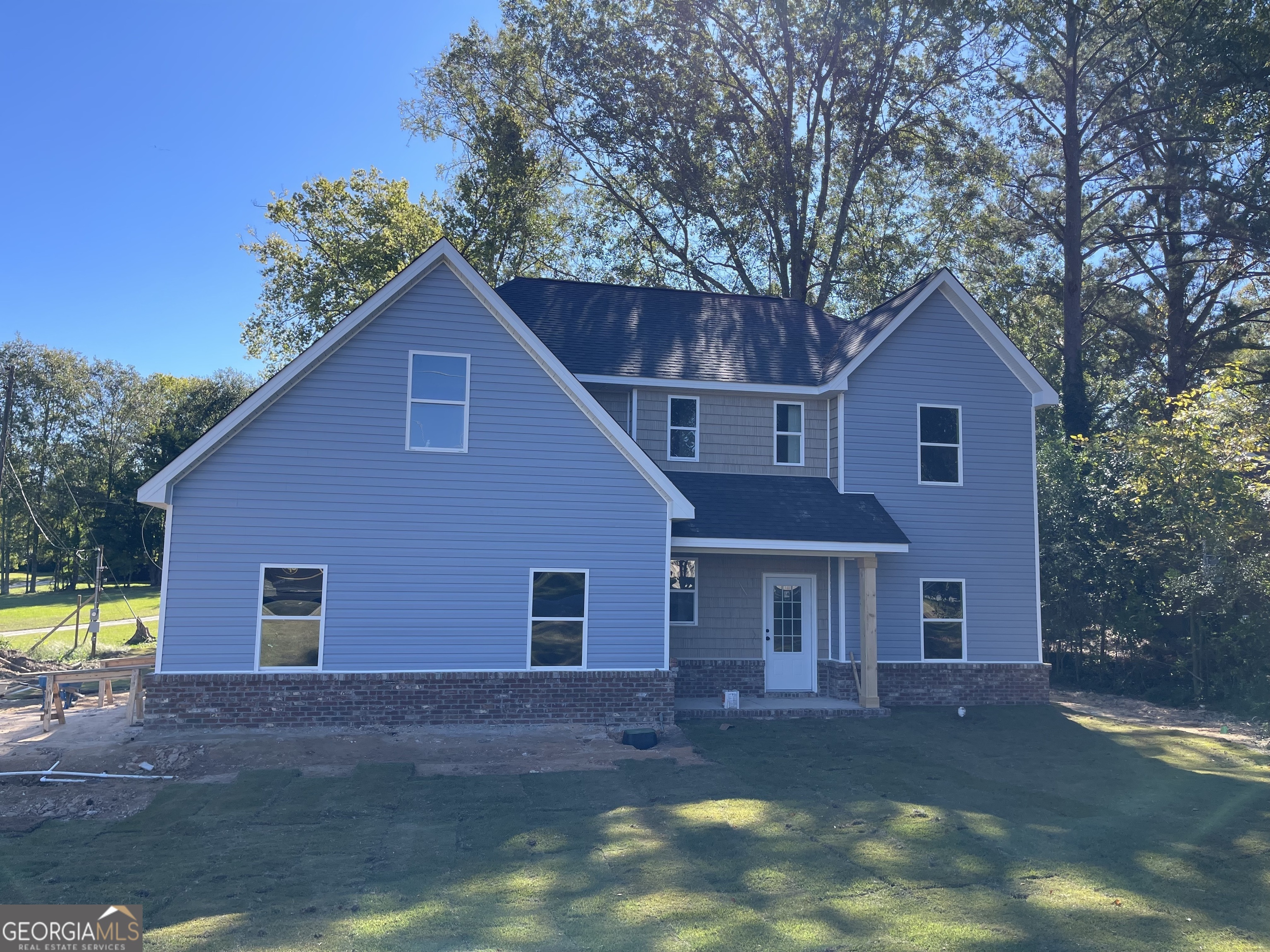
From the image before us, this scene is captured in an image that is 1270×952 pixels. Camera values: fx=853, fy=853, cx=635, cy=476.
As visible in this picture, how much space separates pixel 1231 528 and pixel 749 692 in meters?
9.35

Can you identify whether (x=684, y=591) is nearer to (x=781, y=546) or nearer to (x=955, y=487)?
(x=781, y=546)

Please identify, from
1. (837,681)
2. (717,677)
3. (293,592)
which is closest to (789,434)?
(837,681)

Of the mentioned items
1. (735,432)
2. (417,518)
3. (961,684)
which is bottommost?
(961,684)

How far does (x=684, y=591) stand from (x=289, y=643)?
7.13 m

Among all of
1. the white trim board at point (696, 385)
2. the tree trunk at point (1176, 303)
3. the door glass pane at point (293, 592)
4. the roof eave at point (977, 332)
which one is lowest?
the door glass pane at point (293, 592)

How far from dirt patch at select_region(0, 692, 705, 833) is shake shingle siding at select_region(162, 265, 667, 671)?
104 cm

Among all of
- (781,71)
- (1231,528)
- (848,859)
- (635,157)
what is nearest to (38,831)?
(848,859)

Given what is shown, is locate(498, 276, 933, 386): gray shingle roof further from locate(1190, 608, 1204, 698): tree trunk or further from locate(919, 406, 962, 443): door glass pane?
locate(1190, 608, 1204, 698): tree trunk

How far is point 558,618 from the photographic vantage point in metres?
13.6

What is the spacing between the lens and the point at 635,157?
3106cm

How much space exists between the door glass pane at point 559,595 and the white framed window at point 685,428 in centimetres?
416

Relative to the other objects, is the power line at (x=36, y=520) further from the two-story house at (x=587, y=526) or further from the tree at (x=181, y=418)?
the two-story house at (x=587, y=526)

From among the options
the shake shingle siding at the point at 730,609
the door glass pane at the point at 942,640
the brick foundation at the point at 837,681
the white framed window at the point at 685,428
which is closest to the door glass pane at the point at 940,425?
the shake shingle siding at the point at 730,609

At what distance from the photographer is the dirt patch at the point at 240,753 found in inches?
380
